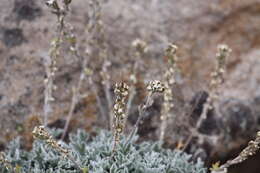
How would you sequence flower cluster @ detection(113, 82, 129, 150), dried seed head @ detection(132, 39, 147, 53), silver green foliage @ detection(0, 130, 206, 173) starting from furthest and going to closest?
dried seed head @ detection(132, 39, 147, 53) → silver green foliage @ detection(0, 130, 206, 173) → flower cluster @ detection(113, 82, 129, 150)

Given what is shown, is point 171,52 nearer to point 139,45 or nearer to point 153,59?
point 139,45

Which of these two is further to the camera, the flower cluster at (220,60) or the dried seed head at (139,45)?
the dried seed head at (139,45)

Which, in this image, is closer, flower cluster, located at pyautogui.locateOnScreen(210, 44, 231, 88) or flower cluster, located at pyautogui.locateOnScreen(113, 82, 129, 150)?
flower cluster, located at pyautogui.locateOnScreen(113, 82, 129, 150)

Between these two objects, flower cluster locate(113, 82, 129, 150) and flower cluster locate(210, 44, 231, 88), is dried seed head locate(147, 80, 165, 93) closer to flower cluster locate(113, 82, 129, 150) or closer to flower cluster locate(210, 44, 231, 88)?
flower cluster locate(113, 82, 129, 150)

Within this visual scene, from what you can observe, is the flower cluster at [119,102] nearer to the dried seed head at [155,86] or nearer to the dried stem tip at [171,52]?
the dried seed head at [155,86]

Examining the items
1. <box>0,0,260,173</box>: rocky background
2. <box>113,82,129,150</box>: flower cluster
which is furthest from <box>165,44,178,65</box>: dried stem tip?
<box>113,82,129,150</box>: flower cluster

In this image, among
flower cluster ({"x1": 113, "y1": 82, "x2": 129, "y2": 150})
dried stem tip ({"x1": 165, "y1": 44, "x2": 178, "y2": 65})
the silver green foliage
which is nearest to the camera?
flower cluster ({"x1": 113, "y1": 82, "x2": 129, "y2": 150})

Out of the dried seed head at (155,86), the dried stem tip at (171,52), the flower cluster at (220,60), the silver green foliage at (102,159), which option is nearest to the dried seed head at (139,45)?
the dried stem tip at (171,52)
